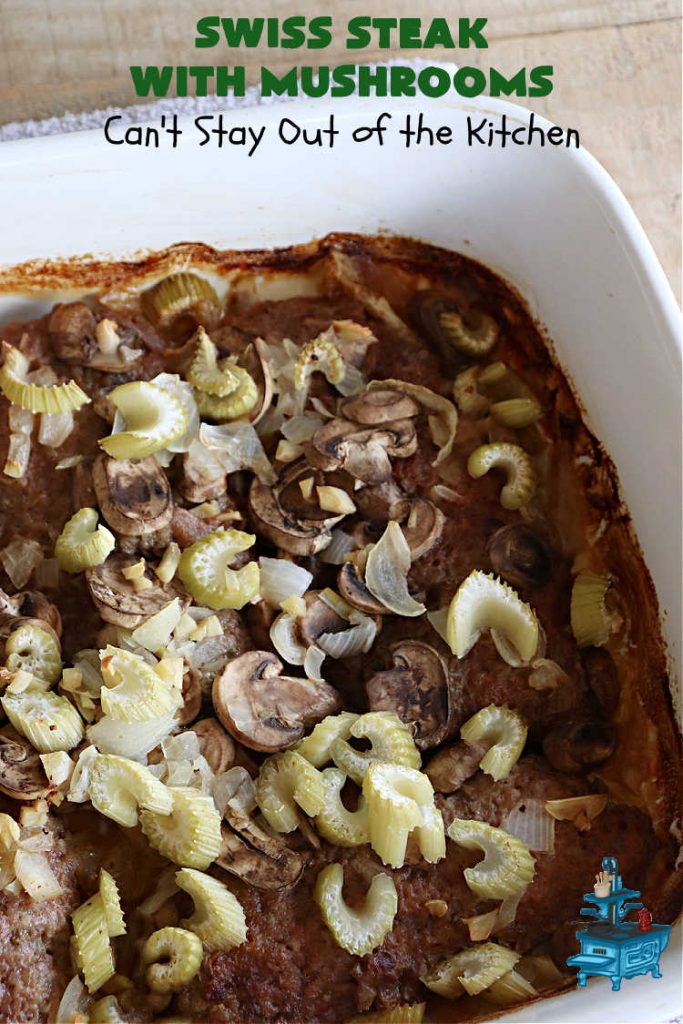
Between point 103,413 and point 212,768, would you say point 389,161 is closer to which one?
point 103,413

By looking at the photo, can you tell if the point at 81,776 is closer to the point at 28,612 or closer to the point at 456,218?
the point at 28,612

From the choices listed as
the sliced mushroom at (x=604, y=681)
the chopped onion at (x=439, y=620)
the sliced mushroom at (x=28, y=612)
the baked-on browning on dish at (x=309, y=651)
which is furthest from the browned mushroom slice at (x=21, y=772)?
the sliced mushroom at (x=604, y=681)

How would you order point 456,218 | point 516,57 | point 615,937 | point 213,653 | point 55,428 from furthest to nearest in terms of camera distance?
point 516,57
point 456,218
point 55,428
point 213,653
point 615,937

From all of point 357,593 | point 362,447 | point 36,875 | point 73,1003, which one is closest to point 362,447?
point 362,447

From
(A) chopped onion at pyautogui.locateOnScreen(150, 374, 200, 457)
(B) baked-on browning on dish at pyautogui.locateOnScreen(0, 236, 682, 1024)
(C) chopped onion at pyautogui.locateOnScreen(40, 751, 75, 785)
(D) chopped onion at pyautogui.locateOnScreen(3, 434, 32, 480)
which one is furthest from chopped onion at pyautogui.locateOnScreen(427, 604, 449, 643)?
(D) chopped onion at pyautogui.locateOnScreen(3, 434, 32, 480)

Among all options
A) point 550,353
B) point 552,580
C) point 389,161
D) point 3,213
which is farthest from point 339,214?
point 552,580

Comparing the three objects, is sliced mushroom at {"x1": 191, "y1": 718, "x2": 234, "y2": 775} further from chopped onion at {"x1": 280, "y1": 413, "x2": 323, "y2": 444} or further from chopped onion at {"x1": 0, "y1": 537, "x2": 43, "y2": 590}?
chopped onion at {"x1": 280, "y1": 413, "x2": 323, "y2": 444}
